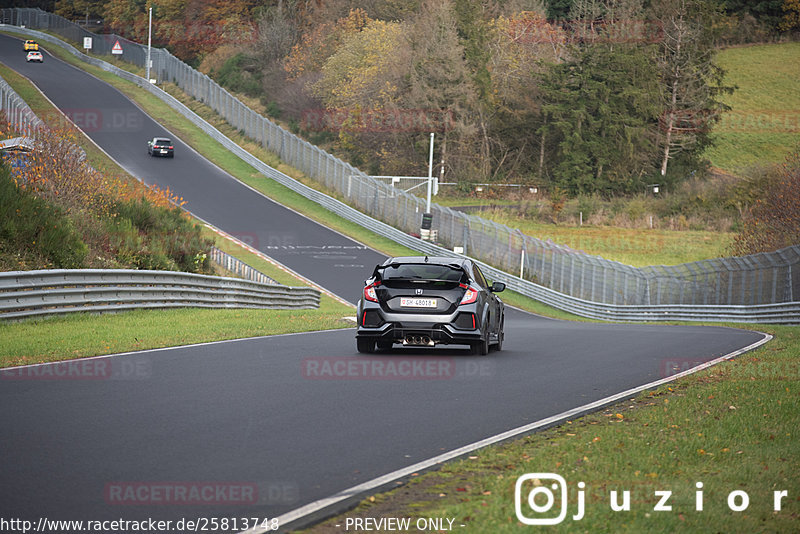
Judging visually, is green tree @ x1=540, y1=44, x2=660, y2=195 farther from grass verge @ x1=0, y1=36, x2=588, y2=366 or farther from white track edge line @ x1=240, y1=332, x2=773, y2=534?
white track edge line @ x1=240, y1=332, x2=773, y2=534

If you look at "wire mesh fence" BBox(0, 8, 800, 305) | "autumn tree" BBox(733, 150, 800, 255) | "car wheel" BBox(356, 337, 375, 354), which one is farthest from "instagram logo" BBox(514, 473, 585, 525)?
"autumn tree" BBox(733, 150, 800, 255)

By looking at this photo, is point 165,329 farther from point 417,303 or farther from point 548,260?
point 548,260

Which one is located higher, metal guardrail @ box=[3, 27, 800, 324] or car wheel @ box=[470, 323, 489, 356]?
car wheel @ box=[470, 323, 489, 356]

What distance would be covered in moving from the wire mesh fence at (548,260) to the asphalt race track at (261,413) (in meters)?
17.1

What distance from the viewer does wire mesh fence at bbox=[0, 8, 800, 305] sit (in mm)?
35375

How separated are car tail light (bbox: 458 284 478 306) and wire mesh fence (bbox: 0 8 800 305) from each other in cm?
2145

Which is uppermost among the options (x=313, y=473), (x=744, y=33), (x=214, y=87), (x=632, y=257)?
(x=744, y=33)

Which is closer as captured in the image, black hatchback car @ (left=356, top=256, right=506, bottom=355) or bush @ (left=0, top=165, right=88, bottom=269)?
black hatchback car @ (left=356, top=256, right=506, bottom=355)

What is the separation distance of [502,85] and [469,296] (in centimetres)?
8368

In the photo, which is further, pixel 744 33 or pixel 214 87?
pixel 744 33

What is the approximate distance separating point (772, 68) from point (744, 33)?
7.46 metres

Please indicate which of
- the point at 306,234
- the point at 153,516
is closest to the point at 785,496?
the point at 153,516

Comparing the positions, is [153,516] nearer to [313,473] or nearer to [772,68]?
[313,473]

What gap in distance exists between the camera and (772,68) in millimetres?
114312
